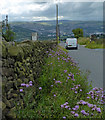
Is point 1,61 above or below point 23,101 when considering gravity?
above

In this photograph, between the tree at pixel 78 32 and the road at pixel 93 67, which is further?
the tree at pixel 78 32

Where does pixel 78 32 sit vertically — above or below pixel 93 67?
above

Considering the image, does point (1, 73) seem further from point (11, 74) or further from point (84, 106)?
point (84, 106)

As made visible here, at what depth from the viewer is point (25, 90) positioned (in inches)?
175

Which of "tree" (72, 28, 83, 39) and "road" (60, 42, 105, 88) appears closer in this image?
"road" (60, 42, 105, 88)

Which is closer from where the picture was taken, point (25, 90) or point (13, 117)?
point (13, 117)

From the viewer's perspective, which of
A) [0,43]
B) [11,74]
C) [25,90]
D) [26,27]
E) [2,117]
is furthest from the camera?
[26,27]

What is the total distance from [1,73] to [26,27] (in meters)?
3.14

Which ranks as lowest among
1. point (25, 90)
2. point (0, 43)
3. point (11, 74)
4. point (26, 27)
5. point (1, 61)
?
point (25, 90)

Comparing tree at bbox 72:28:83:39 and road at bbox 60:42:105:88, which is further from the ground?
tree at bbox 72:28:83:39

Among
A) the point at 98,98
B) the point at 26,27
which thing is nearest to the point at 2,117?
the point at 98,98

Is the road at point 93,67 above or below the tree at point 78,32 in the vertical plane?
below

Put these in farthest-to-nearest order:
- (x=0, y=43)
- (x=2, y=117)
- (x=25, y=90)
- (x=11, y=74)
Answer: (x=25, y=90)
(x=11, y=74)
(x=0, y=43)
(x=2, y=117)

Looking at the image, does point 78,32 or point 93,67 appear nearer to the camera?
point 93,67
